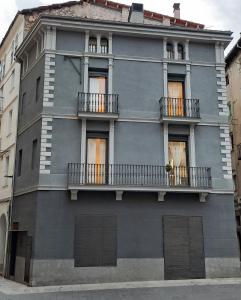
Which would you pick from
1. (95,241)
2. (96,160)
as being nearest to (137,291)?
(95,241)

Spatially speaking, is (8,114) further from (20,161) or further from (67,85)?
(67,85)

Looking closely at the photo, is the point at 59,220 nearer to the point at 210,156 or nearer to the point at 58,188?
the point at 58,188

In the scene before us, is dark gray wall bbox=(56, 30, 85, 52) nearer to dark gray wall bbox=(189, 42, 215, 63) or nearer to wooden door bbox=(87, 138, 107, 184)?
wooden door bbox=(87, 138, 107, 184)

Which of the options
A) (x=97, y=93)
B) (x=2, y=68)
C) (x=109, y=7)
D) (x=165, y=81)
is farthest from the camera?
(x=2, y=68)

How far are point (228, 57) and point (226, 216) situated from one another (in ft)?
54.2

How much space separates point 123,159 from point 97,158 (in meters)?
1.21

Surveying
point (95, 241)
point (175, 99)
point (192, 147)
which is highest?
point (175, 99)

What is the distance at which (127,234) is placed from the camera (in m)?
17.6

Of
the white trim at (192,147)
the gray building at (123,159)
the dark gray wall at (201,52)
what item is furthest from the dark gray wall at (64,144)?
the dark gray wall at (201,52)

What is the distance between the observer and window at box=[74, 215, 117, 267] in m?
17.0

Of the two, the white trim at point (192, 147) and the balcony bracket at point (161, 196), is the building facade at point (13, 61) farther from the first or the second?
the white trim at point (192, 147)

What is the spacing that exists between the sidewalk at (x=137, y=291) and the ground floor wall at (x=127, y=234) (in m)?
0.63

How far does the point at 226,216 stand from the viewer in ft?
60.8

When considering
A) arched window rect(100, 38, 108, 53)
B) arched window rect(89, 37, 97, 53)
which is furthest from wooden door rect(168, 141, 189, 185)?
arched window rect(89, 37, 97, 53)
